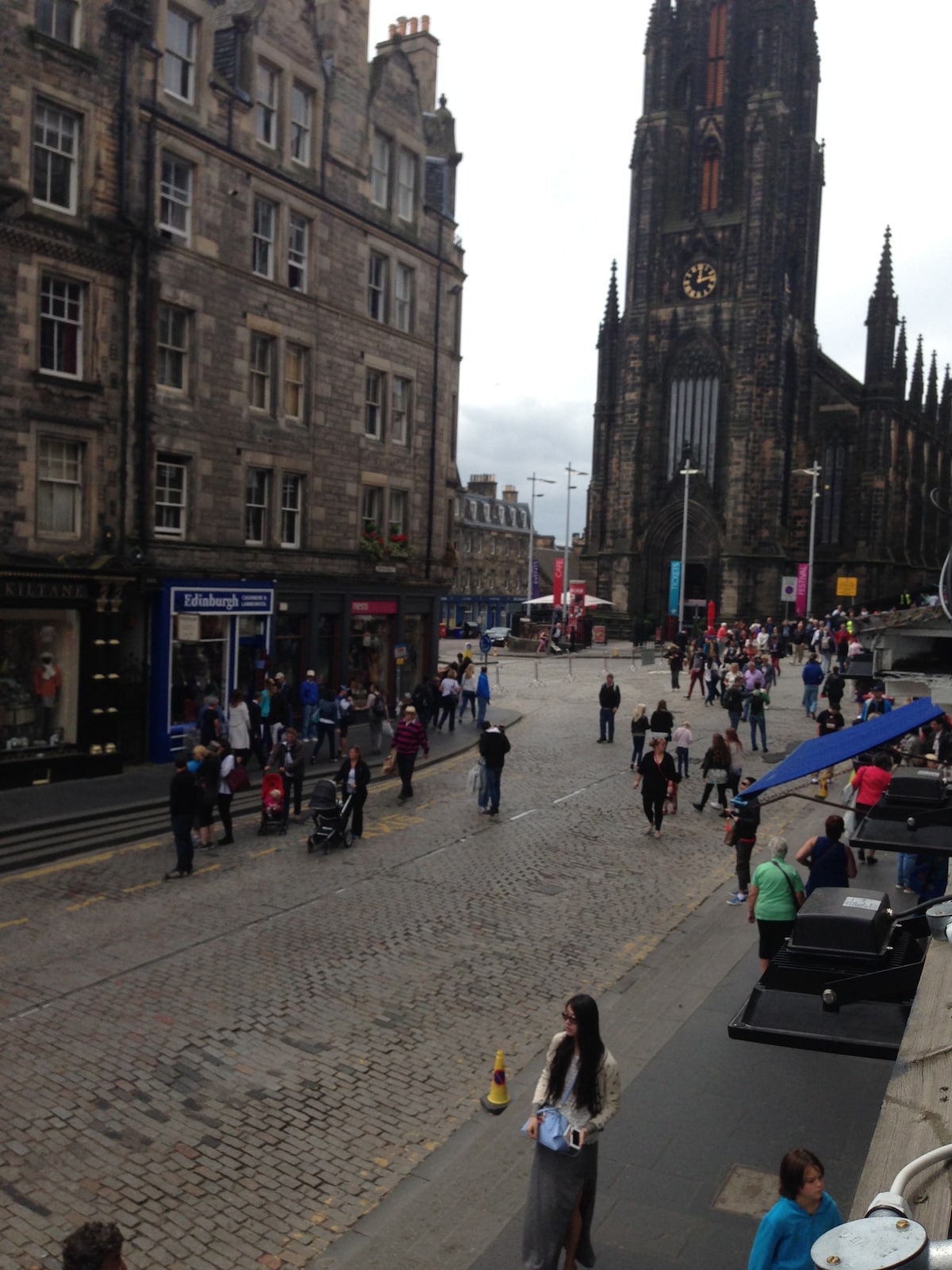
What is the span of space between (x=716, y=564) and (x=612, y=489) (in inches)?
354

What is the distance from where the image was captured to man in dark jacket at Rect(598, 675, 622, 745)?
2495 centimetres

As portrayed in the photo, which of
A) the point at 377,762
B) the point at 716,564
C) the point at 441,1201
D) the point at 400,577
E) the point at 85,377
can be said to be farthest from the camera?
the point at 716,564

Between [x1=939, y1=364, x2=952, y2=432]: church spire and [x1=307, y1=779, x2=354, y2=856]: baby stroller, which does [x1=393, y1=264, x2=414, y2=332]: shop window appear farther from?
[x1=939, y1=364, x2=952, y2=432]: church spire

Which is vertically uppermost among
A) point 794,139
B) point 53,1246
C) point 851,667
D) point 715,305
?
point 794,139

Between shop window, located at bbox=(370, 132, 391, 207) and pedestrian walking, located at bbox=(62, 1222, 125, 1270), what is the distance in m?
26.7

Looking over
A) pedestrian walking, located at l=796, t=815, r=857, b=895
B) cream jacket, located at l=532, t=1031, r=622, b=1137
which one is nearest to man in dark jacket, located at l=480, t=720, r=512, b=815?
pedestrian walking, located at l=796, t=815, r=857, b=895

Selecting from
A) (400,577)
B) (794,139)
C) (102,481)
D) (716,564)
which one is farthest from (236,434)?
(794,139)

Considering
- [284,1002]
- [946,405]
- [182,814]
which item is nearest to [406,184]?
[182,814]

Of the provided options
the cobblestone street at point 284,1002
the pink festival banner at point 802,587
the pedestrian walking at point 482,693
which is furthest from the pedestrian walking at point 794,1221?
the pink festival banner at point 802,587

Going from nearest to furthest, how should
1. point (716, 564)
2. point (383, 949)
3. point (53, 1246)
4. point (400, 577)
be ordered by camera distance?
1. point (53, 1246)
2. point (383, 949)
3. point (400, 577)
4. point (716, 564)

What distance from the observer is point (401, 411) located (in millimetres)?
29047

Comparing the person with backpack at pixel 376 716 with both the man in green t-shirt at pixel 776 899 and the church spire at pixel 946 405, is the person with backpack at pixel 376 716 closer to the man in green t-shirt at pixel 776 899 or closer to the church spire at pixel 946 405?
the man in green t-shirt at pixel 776 899

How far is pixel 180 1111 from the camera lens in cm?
779

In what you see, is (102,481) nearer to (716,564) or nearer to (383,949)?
(383,949)
